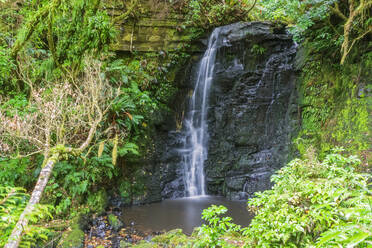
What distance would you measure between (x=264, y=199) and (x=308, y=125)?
5.45m

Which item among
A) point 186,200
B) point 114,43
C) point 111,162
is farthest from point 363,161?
point 114,43

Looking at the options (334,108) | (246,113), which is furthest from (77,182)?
(334,108)

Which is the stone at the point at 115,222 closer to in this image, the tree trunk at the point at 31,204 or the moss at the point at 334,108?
the tree trunk at the point at 31,204

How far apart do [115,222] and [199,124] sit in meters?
4.53

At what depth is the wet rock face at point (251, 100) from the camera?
26.8ft

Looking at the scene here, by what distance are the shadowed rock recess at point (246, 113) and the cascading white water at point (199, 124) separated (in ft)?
0.73

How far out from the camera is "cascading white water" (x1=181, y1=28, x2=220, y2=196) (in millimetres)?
8470

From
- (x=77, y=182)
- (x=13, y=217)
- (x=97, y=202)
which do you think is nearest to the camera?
(x=13, y=217)

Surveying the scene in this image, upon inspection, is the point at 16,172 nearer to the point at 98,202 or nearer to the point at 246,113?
the point at 98,202

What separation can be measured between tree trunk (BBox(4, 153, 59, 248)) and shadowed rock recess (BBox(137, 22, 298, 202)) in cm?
455

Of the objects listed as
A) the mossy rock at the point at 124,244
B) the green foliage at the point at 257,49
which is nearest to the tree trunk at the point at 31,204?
the mossy rock at the point at 124,244

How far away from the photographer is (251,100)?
8.36 m

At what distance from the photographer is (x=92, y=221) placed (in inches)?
227

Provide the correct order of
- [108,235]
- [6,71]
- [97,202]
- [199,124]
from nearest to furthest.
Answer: [108,235] < [97,202] < [6,71] < [199,124]
